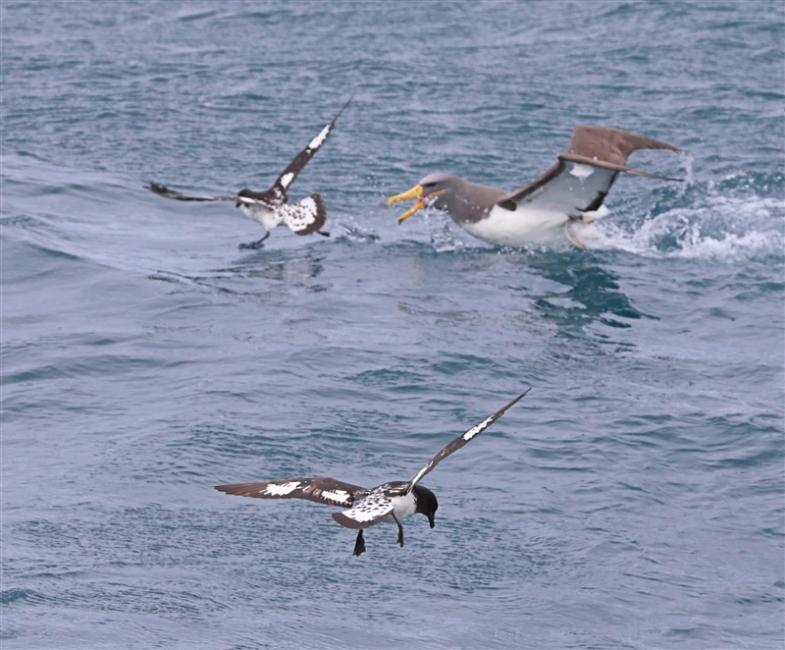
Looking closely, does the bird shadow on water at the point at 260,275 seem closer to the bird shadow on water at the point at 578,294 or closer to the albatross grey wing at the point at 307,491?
the bird shadow on water at the point at 578,294

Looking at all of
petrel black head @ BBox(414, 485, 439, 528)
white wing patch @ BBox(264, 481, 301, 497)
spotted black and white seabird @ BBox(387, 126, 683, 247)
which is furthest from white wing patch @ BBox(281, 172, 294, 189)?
white wing patch @ BBox(264, 481, 301, 497)

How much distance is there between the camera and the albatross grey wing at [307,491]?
8.38 meters

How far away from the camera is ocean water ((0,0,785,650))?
10.3 meters

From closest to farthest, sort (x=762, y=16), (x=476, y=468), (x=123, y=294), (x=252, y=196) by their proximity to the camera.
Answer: (x=476, y=468), (x=123, y=294), (x=252, y=196), (x=762, y=16)

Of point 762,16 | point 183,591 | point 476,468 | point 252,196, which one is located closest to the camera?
point 183,591

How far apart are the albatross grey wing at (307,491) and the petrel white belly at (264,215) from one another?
27.5ft

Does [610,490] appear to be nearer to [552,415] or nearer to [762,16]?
[552,415]

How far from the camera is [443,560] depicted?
1074cm

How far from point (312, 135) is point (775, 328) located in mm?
7775

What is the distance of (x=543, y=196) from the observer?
16609 mm

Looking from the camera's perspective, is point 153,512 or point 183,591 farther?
point 153,512

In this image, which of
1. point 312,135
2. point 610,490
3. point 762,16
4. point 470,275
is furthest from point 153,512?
point 762,16

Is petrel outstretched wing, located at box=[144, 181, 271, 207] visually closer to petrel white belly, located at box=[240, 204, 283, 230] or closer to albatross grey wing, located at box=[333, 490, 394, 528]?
petrel white belly, located at box=[240, 204, 283, 230]

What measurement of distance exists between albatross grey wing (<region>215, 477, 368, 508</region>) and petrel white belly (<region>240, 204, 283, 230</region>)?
8371mm
